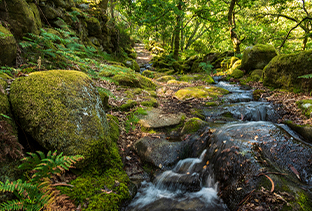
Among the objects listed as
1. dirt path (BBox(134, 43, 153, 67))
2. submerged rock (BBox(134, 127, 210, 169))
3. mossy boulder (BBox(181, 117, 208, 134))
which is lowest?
submerged rock (BBox(134, 127, 210, 169))

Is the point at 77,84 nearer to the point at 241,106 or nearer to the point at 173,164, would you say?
the point at 173,164

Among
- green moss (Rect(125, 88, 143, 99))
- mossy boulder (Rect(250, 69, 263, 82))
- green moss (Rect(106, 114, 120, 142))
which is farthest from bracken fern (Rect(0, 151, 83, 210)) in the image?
mossy boulder (Rect(250, 69, 263, 82))

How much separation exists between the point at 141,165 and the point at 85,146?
4.84ft

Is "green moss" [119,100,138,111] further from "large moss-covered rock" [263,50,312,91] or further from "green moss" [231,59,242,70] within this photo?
"green moss" [231,59,242,70]

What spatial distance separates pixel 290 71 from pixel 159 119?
235 inches

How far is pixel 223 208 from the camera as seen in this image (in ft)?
7.98

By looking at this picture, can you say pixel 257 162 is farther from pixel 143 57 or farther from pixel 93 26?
pixel 143 57

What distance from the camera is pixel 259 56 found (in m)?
10.4

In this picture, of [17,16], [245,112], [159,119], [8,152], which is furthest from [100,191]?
[245,112]

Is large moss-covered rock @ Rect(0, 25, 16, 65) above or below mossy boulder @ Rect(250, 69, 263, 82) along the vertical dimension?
above

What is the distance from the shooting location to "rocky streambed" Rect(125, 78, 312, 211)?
2.22 metres

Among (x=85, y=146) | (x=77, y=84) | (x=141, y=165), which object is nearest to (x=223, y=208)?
(x=141, y=165)

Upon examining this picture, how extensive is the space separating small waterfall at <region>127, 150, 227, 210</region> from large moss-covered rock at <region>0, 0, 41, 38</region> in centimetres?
493

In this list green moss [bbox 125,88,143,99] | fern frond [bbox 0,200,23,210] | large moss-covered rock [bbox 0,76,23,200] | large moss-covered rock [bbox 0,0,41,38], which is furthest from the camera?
green moss [bbox 125,88,143,99]
